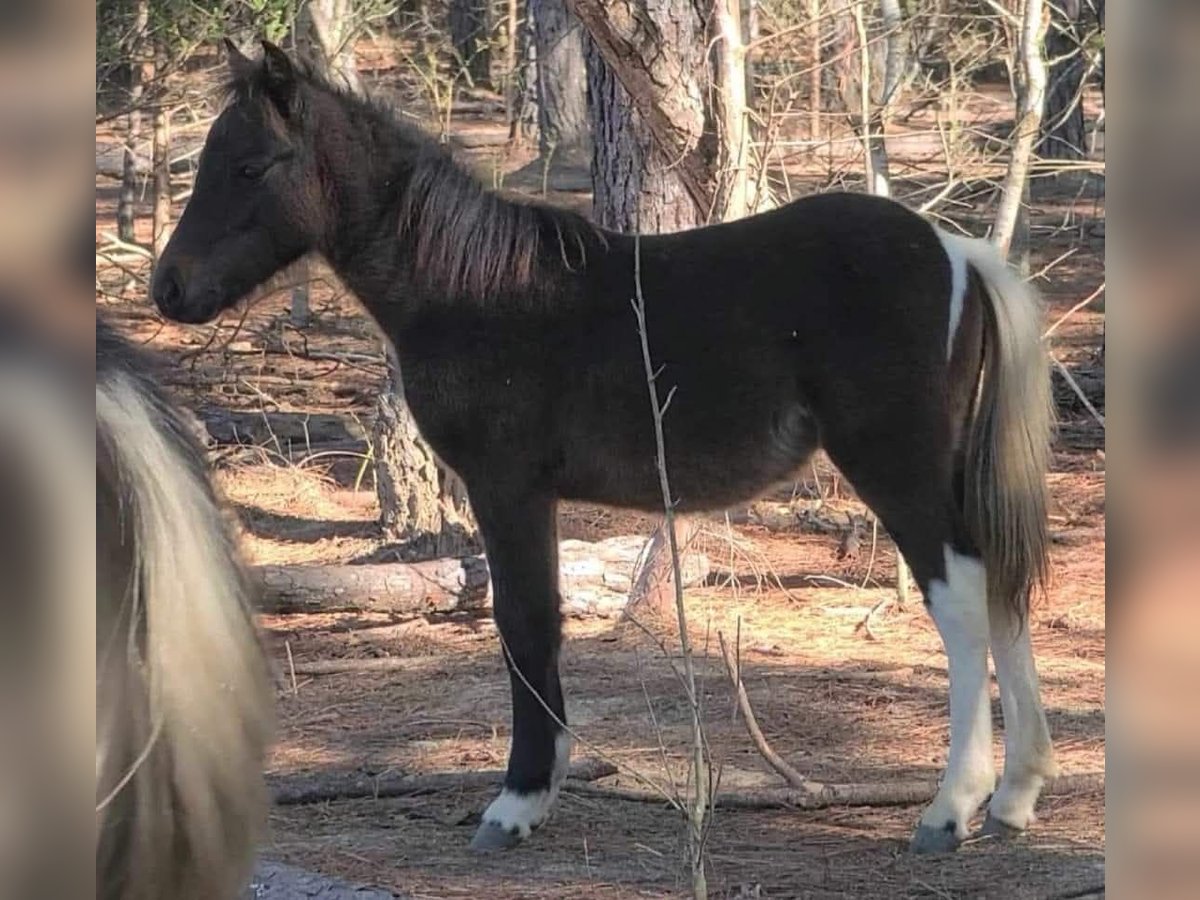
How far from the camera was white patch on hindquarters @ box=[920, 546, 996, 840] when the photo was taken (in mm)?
4277

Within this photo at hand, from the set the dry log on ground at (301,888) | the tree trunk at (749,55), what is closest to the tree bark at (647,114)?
the tree trunk at (749,55)

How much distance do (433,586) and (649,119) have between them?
236 cm

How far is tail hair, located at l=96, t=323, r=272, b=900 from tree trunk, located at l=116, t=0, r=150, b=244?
7.38m

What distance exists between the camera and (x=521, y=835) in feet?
14.9

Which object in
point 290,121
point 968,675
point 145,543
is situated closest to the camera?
point 145,543

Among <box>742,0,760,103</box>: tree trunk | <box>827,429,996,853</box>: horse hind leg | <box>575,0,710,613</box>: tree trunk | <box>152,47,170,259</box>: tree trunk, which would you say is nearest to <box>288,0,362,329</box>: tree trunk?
<box>152,47,170,259</box>: tree trunk

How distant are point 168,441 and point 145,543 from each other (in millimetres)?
255

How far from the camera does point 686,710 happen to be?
5.71 metres

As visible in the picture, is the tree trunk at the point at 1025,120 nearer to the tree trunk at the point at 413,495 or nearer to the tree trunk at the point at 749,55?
the tree trunk at the point at 749,55

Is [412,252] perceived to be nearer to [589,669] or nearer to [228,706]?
[589,669]

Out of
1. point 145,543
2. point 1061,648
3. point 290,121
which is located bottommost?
point 1061,648

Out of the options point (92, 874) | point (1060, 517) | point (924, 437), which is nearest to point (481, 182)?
point (924, 437)

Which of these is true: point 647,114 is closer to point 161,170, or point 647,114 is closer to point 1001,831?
point 1001,831

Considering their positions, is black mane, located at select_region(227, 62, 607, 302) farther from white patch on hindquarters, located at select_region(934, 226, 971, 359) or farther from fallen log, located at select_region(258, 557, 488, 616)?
fallen log, located at select_region(258, 557, 488, 616)
